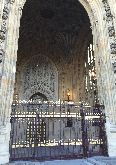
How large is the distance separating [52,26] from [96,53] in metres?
8.60

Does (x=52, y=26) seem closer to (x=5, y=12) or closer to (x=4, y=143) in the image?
(x=5, y=12)

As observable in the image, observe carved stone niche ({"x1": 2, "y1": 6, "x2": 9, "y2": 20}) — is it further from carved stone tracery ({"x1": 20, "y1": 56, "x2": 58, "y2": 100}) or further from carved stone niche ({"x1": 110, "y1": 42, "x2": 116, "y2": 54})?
carved stone tracery ({"x1": 20, "y1": 56, "x2": 58, "y2": 100})

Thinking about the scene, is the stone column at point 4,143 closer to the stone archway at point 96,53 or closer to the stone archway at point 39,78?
the stone archway at point 96,53

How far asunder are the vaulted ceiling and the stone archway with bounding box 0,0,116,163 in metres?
5.40

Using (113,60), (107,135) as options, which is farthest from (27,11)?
(107,135)

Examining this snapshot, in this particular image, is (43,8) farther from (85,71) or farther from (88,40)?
(85,71)

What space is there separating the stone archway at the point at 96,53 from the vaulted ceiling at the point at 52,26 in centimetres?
540

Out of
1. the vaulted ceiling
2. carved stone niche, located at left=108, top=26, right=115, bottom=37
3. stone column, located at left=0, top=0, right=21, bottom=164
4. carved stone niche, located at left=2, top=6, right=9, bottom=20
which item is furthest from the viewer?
the vaulted ceiling

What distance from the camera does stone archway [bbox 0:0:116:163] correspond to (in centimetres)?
631

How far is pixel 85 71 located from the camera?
15.8 metres

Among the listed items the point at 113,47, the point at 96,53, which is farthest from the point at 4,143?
the point at 113,47

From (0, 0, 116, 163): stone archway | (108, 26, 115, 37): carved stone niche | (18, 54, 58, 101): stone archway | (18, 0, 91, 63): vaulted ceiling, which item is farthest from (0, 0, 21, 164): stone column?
(18, 54, 58, 101): stone archway

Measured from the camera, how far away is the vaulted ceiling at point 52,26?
14.1m

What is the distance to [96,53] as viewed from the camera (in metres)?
8.38
